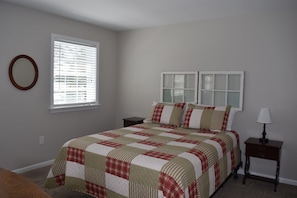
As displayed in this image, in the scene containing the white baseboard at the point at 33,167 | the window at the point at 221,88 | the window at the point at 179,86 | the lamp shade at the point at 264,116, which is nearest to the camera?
Answer: the lamp shade at the point at 264,116

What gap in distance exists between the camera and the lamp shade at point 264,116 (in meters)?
3.24

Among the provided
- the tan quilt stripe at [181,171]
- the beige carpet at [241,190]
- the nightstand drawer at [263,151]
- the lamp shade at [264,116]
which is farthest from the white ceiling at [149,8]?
the beige carpet at [241,190]

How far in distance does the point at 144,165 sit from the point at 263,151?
1.88 m

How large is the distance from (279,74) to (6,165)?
401 centimetres

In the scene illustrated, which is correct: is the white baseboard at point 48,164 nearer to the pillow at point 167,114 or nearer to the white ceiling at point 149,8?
the pillow at point 167,114

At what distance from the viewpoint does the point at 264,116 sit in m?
3.27

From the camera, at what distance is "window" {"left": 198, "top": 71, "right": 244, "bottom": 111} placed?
3.71 meters

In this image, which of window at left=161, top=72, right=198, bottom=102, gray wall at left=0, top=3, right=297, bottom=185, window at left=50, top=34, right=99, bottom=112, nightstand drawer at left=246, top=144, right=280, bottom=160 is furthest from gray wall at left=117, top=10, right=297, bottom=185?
window at left=50, top=34, right=99, bottom=112

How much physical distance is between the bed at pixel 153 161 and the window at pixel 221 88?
35 cm

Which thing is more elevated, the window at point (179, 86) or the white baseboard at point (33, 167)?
the window at point (179, 86)

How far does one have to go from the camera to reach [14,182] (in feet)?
4.28

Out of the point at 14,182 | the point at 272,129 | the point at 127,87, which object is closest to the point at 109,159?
the point at 14,182

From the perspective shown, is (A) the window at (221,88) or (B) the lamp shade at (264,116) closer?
(B) the lamp shade at (264,116)

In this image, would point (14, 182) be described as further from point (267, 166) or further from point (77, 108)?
point (267, 166)
